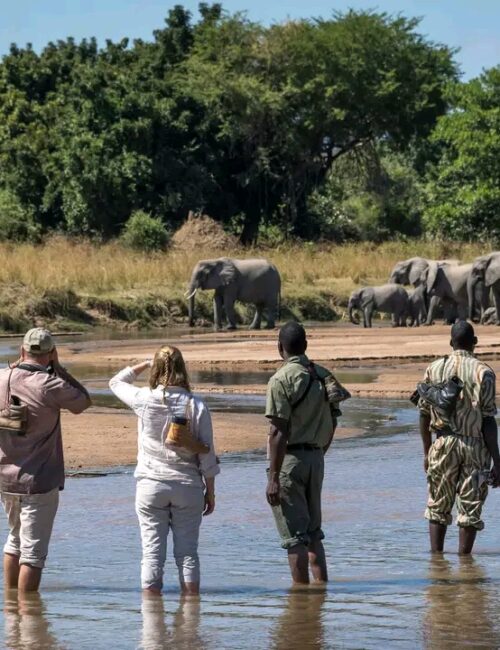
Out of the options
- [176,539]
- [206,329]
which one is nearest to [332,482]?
[176,539]

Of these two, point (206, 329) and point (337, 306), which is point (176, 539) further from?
point (337, 306)

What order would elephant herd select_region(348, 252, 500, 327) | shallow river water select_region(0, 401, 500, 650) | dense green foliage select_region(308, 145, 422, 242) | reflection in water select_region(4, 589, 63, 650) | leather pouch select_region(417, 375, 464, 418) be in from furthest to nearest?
1. dense green foliage select_region(308, 145, 422, 242)
2. elephant herd select_region(348, 252, 500, 327)
3. leather pouch select_region(417, 375, 464, 418)
4. shallow river water select_region(0, 401, 500, 650)
5. reflection in water select_region(4, 589, 63, 650)

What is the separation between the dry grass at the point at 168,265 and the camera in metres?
40.9

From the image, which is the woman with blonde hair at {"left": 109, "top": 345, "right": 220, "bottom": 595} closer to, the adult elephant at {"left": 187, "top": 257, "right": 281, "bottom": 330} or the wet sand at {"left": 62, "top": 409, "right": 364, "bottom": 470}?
the wet sand at {"left": 62, "top": 409, "right": 364, "bottom": 470}

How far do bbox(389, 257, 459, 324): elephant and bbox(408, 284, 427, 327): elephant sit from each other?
0.30 ft

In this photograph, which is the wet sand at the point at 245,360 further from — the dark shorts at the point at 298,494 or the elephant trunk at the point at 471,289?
the dark shorts at the point at 298,494

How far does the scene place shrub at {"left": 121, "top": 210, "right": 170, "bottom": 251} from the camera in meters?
51.5

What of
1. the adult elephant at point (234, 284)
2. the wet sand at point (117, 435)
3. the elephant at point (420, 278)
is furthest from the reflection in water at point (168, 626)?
the elephant at point (420, 278)

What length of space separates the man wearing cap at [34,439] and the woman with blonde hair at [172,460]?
420mm

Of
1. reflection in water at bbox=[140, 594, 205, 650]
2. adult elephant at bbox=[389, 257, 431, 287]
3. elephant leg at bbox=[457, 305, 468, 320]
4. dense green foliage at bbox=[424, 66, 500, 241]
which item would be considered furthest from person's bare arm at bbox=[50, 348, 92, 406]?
dense green foliage at bbox=[424, 66, 500, 241]

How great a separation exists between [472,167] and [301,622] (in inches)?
1912

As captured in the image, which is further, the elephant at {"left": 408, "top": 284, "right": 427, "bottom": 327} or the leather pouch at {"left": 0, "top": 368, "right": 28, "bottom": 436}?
the elephant at {"left": 408, "top": 284, "right": 427, "bottom": 327}

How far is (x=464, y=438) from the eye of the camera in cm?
981

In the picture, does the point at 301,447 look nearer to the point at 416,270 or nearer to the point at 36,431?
the point at 36,431
